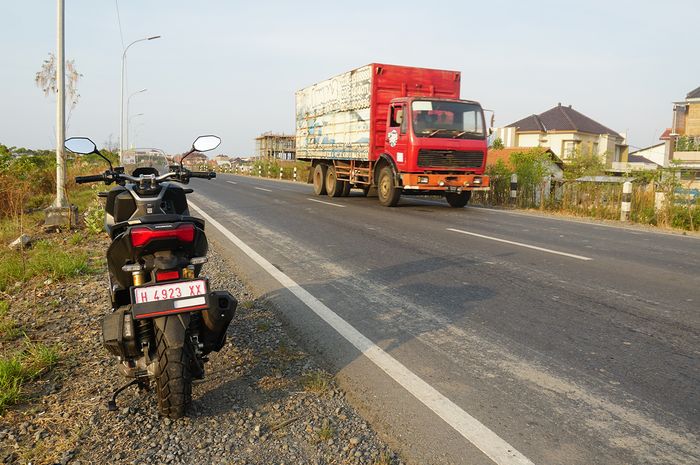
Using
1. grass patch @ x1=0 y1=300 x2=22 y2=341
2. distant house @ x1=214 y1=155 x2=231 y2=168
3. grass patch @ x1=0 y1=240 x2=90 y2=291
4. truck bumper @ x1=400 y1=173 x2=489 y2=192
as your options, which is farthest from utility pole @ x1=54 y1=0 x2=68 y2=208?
distant house @ x1=214 y1=155 x2=231 y2=168

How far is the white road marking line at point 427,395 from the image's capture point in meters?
2.60

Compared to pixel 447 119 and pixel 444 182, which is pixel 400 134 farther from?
pixel 444 182

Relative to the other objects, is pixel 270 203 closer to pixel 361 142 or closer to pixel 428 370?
pixel 361 142

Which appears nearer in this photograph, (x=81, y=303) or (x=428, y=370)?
(x=428, y=370)

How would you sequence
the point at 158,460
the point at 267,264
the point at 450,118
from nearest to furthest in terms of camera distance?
the point at 158,460 → the point at 267,264 → the point at 450,118

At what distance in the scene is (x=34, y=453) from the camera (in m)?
2.61

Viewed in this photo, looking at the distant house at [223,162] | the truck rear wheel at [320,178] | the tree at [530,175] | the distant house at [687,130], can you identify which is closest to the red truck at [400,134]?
the truck rear wheel at [320,178]

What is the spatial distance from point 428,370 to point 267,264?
12.3 ft

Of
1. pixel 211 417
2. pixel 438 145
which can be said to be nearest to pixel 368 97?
pixel 438 145

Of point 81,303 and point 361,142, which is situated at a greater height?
point 361,142

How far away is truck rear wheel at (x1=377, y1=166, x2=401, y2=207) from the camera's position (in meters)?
14.8

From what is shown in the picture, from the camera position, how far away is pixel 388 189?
15.1 metres

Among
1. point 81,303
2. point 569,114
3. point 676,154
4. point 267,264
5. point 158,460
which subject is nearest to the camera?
point 158,460

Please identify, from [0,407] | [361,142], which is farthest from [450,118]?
[0,407]
